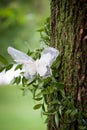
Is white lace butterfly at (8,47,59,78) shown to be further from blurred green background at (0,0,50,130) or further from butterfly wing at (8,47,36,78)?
blurred green background at (0,0,50,130)

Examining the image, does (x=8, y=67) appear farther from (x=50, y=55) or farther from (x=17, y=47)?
(x=17, y=47)

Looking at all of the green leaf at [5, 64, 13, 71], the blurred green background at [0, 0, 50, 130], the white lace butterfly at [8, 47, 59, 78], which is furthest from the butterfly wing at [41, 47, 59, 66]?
Answer: the blurred green background at [0, 0, 50, 130]

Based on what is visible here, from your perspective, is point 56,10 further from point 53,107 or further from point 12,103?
point 12,103

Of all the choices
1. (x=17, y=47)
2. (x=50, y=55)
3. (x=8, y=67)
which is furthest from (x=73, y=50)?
(x=17, y=47)

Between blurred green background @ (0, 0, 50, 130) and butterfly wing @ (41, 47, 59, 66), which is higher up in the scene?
blurred green background @ (0, 0, 50, 130)

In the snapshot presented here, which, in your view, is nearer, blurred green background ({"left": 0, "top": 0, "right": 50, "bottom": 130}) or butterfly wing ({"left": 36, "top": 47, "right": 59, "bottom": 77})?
butterfly wing ({"left": 36, "top": 47, "right": 59, "bottom": 77})
